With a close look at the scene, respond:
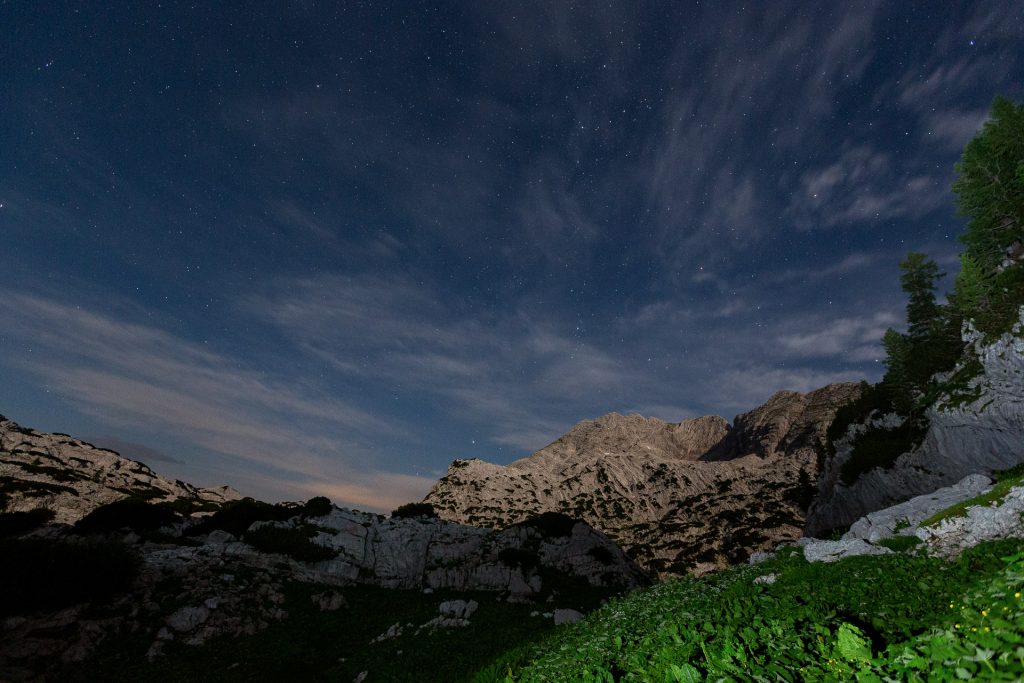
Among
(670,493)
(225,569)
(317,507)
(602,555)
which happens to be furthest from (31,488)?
(670,493)

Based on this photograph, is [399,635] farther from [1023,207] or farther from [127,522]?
[1023,207]

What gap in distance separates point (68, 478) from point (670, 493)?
129671 millimetres

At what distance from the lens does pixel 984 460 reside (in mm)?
32812

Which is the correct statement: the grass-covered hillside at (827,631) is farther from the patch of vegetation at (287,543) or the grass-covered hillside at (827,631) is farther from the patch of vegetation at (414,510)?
the patch of vegetation at (414,510)

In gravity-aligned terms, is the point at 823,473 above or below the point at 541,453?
below

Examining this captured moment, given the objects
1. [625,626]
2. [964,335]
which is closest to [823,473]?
[964,335]

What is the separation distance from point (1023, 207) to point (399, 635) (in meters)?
73.2

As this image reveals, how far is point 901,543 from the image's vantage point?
1555 centimetres

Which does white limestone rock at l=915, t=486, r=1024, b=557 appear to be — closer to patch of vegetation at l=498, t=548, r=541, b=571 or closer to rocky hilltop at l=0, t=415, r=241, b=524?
patch of vegetation at l=498, t=548, r=541, b=571

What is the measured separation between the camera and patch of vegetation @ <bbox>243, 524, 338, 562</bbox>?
31.8 metres

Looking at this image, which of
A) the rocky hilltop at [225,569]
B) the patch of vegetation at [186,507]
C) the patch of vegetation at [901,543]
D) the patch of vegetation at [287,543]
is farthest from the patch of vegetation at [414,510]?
the patch of vegetation at [901,543]

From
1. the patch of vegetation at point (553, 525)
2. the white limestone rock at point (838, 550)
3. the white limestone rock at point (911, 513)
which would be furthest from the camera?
the patch of vegetation at point (553, 525)

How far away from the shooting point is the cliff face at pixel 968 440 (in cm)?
3042

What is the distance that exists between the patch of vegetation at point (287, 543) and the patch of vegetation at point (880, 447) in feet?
195
